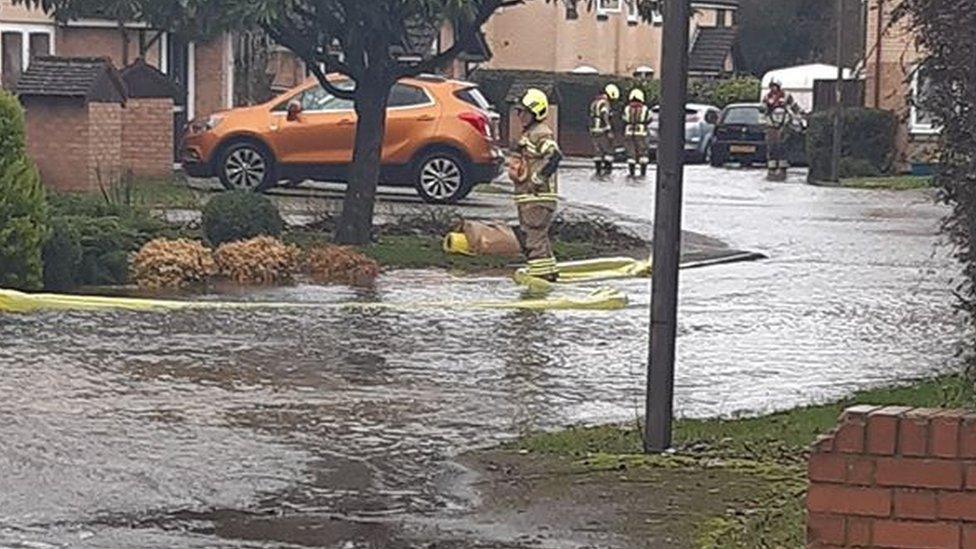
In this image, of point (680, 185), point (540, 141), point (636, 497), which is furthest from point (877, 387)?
point (540, 141)

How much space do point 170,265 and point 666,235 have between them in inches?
321

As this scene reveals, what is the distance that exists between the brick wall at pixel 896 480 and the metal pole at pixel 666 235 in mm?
3358

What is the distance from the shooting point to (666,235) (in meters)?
9.40

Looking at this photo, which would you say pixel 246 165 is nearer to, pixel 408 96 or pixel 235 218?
pixel 408 96

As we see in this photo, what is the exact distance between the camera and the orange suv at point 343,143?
27.3 m

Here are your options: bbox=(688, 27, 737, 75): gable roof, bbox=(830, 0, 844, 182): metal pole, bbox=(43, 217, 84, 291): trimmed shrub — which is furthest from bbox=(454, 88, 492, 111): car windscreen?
bbox=(688, 27, 737, 75): gable roof

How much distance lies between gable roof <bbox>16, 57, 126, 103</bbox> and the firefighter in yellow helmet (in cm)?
833

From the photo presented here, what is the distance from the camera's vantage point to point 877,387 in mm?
11984

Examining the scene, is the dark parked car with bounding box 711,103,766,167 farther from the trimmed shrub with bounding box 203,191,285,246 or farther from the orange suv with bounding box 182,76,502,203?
the trimmed shrub with bounding box 203,191,285,246

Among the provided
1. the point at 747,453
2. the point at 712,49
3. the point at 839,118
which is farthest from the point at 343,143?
the point at 712,49

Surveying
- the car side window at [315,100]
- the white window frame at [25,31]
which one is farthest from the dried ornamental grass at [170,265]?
the white window frame at [25,31]

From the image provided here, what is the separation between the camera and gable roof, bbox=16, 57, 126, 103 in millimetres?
24422

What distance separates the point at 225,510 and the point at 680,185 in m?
2.55

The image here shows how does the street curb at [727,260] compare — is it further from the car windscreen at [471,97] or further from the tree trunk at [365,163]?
the car windscreen at [471,97]
